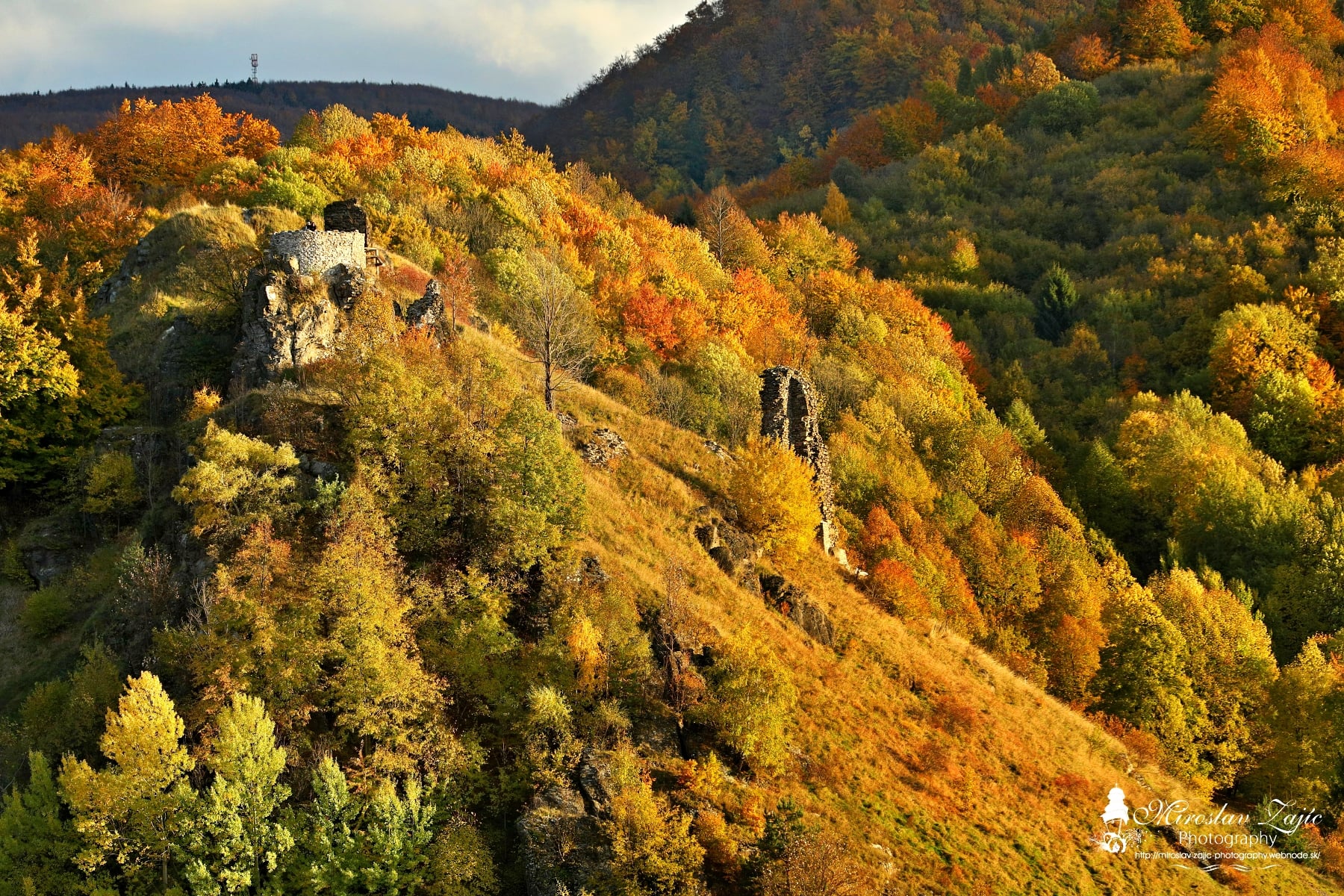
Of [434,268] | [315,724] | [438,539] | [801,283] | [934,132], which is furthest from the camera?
[934,132]

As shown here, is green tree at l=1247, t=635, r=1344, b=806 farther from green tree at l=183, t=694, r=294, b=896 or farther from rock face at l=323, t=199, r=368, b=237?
rock face at l=323, t=199, r=368, b=237

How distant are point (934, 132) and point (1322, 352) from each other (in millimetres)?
70366

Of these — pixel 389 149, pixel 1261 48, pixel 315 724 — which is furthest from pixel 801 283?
pixel 315 724

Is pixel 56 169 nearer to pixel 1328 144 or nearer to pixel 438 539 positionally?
pixel 438 539

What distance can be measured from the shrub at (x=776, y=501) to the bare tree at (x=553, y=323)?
911 cm

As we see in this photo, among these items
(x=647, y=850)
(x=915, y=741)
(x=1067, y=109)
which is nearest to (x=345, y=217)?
(x=647, y=850)

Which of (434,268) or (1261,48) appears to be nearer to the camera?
(434,268)

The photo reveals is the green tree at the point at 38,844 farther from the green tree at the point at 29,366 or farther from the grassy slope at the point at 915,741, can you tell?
the green tree at the point at 29,366

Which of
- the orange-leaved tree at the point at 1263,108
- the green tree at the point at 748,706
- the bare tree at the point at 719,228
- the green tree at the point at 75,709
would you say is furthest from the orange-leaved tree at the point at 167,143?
the orange-leaved tree at the point at 1263,108

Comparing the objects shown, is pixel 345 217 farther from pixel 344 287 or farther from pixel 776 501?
pixel 776 501

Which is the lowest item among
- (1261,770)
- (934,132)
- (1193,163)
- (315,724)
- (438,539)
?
(1261,770)

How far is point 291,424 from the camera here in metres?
33.7

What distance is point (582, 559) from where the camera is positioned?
34219mm

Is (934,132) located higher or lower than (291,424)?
higher
